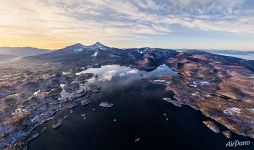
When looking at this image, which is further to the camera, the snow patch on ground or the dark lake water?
the snow patch on ground

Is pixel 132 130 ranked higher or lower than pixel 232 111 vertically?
higher

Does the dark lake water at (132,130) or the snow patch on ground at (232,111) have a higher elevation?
the dark lake water at (132,130)

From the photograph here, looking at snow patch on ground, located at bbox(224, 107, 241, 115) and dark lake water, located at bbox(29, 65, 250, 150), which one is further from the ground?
dark lake water, located at bbox(29, 65, 250, 150)

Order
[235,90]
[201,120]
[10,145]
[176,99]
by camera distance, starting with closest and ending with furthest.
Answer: [10,145]
[201,120]
[176,99]
[235,90]

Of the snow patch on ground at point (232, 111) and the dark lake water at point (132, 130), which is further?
the snow patch on ground at point (232, 111)

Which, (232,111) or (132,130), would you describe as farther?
(232,111)

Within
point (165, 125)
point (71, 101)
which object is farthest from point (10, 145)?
point (165, 125)

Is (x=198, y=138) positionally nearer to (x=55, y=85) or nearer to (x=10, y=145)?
(x=10, y=145)

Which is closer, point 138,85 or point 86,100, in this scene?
point 86,100
